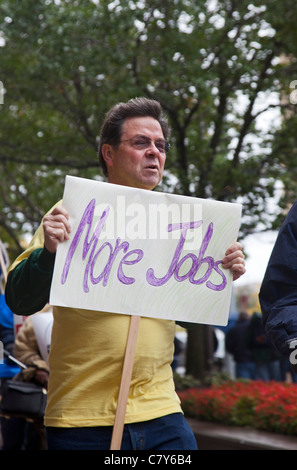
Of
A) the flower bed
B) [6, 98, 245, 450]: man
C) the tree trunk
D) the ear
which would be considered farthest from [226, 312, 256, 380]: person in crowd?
[6, 98, 245, 450]: man

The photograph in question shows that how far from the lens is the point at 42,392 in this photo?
16.7 ft

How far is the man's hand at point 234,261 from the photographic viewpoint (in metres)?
2.80

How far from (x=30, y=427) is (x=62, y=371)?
338 cm

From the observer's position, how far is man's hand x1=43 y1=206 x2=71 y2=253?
2.58 meters

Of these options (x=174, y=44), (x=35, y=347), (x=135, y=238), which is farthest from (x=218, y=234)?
(x=174, y=44)

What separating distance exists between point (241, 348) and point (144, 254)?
10.5 m

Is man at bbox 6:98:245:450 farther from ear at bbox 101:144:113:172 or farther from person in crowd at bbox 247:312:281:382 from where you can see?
person in crowd at bbox 247:312:281:382

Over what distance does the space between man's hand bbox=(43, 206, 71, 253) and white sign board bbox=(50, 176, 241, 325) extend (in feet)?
0.09

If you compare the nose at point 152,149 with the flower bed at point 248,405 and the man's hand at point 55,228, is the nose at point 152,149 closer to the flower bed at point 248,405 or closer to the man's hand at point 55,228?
the man's hand at point 55,228

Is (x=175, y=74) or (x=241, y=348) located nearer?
(x=175, y=74)

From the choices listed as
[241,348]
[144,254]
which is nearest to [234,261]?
[144,254]

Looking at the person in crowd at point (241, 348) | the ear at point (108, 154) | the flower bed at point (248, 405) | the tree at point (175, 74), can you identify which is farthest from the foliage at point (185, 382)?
the ear at point (108, 154)

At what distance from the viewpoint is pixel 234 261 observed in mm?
2793

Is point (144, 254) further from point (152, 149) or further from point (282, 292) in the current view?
point (282, 292)
